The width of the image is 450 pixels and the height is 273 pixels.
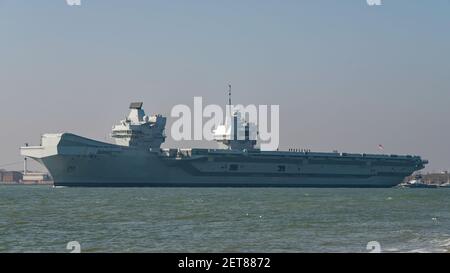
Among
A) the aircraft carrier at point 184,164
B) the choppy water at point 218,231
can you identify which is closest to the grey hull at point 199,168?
the aircraft carrier at point 184,164

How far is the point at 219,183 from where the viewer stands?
105 meters

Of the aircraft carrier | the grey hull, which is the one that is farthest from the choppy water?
the aircraft carrier

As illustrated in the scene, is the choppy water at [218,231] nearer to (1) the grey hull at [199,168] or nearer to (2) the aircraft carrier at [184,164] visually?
(1) the grey hull at [199,168]

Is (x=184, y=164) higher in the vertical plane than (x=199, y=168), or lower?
higher

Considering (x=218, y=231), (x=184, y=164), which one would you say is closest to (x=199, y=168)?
(x=184, y=164)

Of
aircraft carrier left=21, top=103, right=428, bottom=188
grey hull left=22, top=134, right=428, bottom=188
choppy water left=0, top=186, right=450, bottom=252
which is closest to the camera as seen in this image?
choppy water left=0, top=186, right=450, bottom=252

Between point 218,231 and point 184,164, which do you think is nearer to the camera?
point 218,231

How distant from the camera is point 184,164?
103 meters

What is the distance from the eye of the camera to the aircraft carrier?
97.4 meters

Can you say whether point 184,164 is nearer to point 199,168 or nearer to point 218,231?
point 199,168

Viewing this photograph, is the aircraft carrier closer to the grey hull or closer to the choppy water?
the grey hull

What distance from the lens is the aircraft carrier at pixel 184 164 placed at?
319 ft
